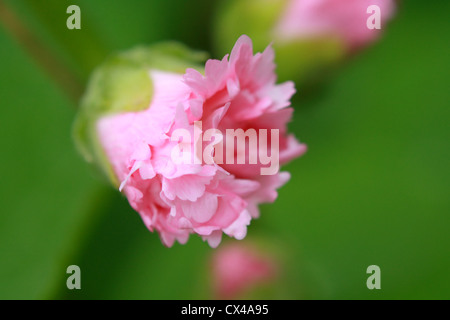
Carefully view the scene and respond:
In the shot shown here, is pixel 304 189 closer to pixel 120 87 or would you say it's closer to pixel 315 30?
pixel 315 30

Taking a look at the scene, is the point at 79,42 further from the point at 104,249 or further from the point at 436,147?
the point at 436,147

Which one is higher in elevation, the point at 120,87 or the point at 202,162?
the point at 120,87

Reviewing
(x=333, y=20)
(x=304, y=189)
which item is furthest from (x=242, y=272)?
(x=333, y=20)

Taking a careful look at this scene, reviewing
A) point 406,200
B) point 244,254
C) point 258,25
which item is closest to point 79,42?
point 258,25

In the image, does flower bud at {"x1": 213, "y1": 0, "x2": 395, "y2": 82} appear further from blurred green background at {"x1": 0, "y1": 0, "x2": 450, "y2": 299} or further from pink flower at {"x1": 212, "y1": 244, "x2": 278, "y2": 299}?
pink flower at {"x1": 212, "y1": 244, "x2": 278, "y2": 299}

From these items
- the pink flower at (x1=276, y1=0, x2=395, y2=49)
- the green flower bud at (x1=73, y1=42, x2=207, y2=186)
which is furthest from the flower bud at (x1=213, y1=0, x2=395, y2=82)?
the green flower bud at (x1=73, y1=42, x2=207, y2=186)
